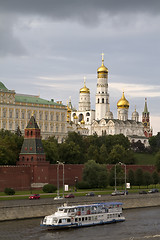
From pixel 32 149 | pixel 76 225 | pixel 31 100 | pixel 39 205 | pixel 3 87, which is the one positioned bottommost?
pixel 76 225

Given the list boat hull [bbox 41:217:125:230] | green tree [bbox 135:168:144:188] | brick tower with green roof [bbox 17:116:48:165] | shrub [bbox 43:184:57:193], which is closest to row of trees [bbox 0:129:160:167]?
brick tower with green roof [bbox 17:116:48:165]

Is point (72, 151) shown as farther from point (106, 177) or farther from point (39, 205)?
point (39, 205)

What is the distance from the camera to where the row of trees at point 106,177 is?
11038cm

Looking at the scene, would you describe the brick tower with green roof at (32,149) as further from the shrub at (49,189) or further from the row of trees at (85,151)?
the row of trees at (85,151)

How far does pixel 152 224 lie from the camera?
2950 inches

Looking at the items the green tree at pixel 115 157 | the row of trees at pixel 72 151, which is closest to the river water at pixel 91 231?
the row of trees at pixel 72 151

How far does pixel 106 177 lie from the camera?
110875 millimetres

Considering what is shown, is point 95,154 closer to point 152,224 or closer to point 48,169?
point 48,169

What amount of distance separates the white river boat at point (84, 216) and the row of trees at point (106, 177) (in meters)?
29.8

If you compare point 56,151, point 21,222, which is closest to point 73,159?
point 56,151

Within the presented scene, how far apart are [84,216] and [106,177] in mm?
35537

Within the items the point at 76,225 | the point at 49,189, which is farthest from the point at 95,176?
the point at 76,225

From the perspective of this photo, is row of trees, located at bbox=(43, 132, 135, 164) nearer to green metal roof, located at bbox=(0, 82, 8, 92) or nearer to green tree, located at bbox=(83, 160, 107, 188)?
green tree, located at bbox=(83, 160, 107, 188)

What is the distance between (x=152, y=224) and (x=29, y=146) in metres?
39.3
